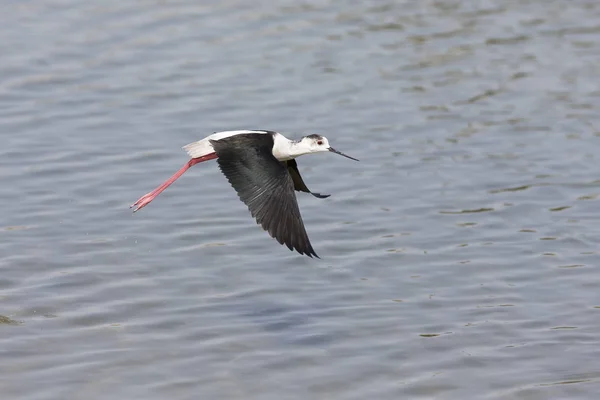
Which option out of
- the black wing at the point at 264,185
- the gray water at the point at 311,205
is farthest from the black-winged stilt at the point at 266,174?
the gray water at the point at 311,205

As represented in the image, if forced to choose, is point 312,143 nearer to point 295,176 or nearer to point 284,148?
point 284,148

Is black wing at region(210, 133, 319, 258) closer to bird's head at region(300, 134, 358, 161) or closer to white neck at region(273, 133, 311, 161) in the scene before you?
white neck at region(273, 133, 311, 161)

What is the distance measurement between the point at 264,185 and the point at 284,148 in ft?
2.12

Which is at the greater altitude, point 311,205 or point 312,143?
point 312,143

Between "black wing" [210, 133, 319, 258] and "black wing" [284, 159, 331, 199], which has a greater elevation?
"black wing" [210, 133, 319, 258]

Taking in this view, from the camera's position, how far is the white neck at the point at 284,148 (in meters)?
A: 7.83

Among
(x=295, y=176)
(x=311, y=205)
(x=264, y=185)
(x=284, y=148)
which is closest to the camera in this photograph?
(x=264, y=185)

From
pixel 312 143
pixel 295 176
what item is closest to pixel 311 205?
pixel 295 176

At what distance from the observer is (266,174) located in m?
7.34

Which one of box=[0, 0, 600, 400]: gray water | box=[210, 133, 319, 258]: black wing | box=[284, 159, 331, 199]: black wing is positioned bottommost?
box=[0, 0, 600, 400]: gray water

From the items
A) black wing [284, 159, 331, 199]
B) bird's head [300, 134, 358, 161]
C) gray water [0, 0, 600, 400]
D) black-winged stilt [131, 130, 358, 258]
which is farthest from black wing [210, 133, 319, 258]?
gray water [0, 0, 600, 400]

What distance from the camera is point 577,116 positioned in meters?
11.4

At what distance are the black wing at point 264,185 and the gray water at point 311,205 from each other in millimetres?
784

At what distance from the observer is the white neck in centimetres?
783
